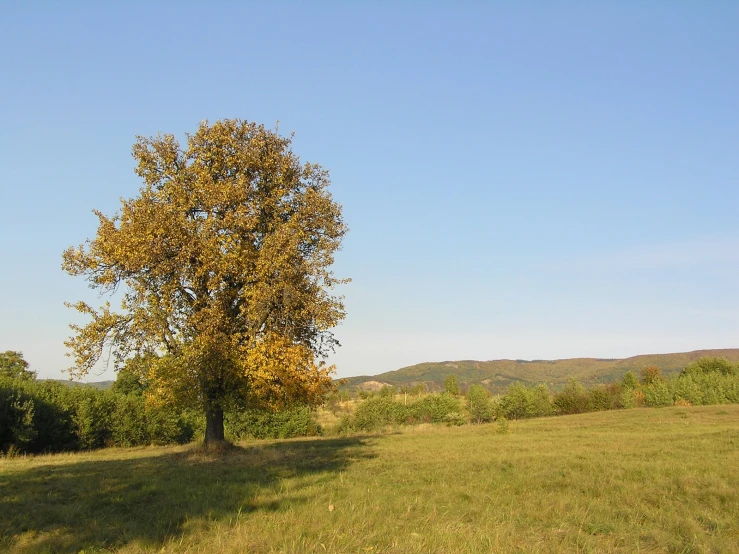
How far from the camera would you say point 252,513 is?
9344mm

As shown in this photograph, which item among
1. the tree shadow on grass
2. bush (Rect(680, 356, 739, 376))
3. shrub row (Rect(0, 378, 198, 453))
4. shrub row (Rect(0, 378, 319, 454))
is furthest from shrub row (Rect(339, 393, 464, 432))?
bush (Rect(680, 356, 739, 376))

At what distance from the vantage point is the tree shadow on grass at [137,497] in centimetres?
808

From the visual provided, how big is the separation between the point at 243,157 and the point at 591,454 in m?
17.8

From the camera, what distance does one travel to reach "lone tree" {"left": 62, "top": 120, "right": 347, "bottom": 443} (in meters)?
19.5

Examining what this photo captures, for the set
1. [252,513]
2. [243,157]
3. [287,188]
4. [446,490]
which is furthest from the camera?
[287,188]

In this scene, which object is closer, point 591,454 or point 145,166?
point 591,454

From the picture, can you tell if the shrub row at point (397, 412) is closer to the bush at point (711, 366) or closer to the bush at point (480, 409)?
the bush at point (480, 409)

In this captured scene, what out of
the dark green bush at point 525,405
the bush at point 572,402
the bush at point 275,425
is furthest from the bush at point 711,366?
the bush at point 275,425

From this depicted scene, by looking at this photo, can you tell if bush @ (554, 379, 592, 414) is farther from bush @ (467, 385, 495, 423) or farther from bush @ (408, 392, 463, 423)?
bush @ (408, 392, 463, 423)

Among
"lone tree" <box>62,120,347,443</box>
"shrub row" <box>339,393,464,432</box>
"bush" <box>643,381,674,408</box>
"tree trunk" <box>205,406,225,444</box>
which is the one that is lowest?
"bush" <box>643,381,674,408</box>

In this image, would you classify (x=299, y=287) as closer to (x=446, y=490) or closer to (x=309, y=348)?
(x=309, y=348)

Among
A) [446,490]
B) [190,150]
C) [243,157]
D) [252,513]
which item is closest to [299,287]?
[243,157]

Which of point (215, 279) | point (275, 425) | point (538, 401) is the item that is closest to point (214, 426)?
point (215, 279)

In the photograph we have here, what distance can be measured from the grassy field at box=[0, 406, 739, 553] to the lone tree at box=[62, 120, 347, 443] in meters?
3.08
